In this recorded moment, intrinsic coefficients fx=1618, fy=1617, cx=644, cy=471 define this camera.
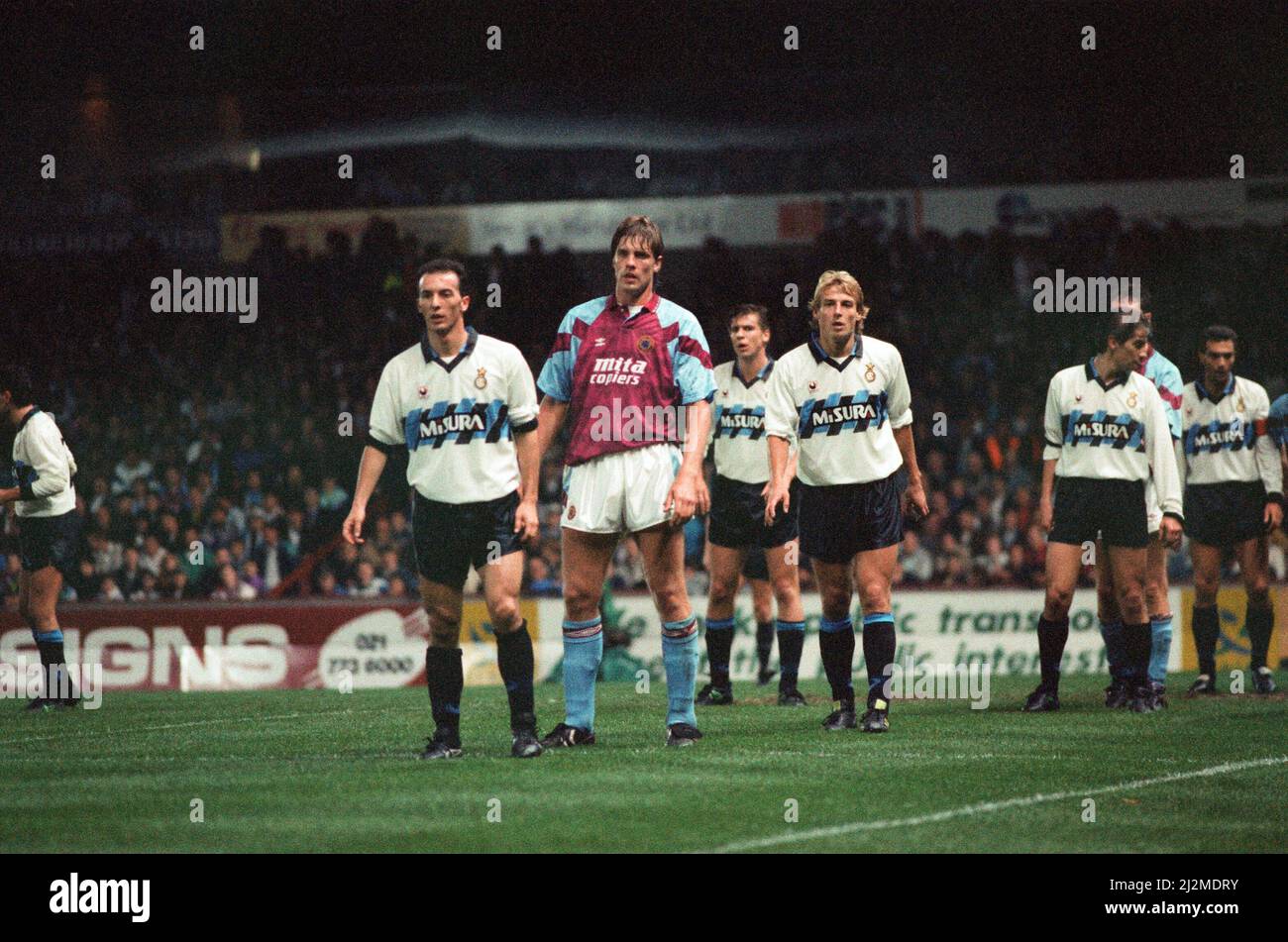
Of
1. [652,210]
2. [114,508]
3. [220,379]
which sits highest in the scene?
[652,210]

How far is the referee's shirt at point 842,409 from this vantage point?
8758mm

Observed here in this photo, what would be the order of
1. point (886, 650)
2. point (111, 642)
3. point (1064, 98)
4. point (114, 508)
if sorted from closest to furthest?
point (886, 650) → point (111, 642) → point (114, 508) → point (1064, 98)

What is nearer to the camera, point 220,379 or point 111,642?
point 111,642

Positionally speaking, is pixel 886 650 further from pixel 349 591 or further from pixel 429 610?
pixel 349 591

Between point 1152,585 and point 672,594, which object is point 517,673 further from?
point 1152,585

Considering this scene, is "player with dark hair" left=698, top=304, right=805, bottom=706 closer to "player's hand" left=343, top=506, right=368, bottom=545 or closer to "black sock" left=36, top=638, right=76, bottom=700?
"player's hand" left=343, top=506, right=368, bottom=545

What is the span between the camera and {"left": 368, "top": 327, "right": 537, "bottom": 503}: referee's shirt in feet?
25.1

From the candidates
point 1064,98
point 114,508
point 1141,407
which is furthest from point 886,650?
point 1064,98

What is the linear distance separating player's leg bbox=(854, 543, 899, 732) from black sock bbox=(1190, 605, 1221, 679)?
155 inches

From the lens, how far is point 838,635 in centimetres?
895

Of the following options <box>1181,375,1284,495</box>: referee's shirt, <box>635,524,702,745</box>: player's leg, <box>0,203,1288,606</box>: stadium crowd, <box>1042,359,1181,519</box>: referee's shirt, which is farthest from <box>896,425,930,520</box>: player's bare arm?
<box>0,203,1288,606</box>: stadium crowd

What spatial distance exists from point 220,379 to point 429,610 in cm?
1447

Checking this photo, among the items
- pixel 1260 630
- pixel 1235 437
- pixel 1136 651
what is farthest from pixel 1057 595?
pixel 1260 630

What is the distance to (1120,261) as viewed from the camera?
71.5 ft
